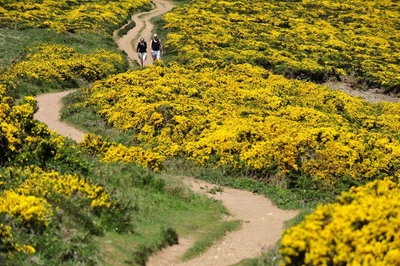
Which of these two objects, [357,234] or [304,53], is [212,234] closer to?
[357,234]

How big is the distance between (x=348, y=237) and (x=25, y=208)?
5.88m

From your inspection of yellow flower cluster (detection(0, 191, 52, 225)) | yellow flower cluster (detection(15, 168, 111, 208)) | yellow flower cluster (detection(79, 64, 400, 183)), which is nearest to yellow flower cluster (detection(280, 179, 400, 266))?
yellow flower cluster (detection(0, 191, 52, 225))

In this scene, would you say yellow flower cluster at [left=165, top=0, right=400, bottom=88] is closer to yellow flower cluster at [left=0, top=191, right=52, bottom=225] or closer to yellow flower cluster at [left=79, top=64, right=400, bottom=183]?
yellow flower cluster at [left=79, top=64, right=400, bottom=183]

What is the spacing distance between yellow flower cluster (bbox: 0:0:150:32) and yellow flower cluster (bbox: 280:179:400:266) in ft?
136

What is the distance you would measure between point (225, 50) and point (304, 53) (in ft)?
26.2

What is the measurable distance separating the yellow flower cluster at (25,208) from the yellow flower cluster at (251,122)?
803cm

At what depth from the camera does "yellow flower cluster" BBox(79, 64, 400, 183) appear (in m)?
20.1

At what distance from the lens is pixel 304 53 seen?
4847 centimetres

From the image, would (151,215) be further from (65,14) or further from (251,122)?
(65,14)

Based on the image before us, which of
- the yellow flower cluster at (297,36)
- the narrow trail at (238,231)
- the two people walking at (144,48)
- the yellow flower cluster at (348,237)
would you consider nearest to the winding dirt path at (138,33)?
the yellow flower cluster at (297,36)

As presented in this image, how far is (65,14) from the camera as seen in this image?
5891 cm

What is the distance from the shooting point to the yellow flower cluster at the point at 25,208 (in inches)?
388

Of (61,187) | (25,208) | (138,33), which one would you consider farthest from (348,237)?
(138,33)

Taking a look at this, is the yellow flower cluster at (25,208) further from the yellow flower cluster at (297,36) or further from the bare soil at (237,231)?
the yellow flower cluster at (297,36)
